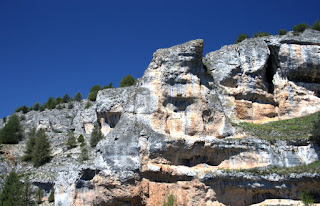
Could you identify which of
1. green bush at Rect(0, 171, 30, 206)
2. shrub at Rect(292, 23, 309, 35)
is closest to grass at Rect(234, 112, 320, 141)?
shrub at Rect(292, 23, 309, 35)

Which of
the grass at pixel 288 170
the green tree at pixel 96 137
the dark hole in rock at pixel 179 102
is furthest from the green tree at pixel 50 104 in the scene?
the grass at pixel 288 170

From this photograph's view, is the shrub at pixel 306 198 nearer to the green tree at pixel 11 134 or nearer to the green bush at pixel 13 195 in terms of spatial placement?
the green bush at pixel 13 195

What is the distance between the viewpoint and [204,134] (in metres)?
29.2

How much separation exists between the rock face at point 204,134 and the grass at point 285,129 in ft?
2.93

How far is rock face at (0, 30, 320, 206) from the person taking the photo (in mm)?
26234

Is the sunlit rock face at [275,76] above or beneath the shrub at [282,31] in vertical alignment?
beneath

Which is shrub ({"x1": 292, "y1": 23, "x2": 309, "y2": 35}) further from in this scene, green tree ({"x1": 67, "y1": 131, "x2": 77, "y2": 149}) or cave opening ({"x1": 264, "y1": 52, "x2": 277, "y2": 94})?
green tree ({"x1": 67, "y1": 131, "x2": 77, "y2": 149})

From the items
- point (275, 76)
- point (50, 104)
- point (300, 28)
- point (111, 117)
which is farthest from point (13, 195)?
point (50, 104)

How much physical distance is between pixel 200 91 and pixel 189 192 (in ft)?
31.2

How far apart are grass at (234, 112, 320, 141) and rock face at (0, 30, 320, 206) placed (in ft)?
2.93

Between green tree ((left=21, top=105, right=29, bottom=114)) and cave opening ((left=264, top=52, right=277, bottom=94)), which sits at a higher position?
green tree ((left=21, top=105, right=29, bottom=114))

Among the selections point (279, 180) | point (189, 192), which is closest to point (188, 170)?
point (189, 192)

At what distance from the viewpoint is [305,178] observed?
944 inches

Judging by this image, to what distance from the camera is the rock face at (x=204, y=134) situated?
26234mm
